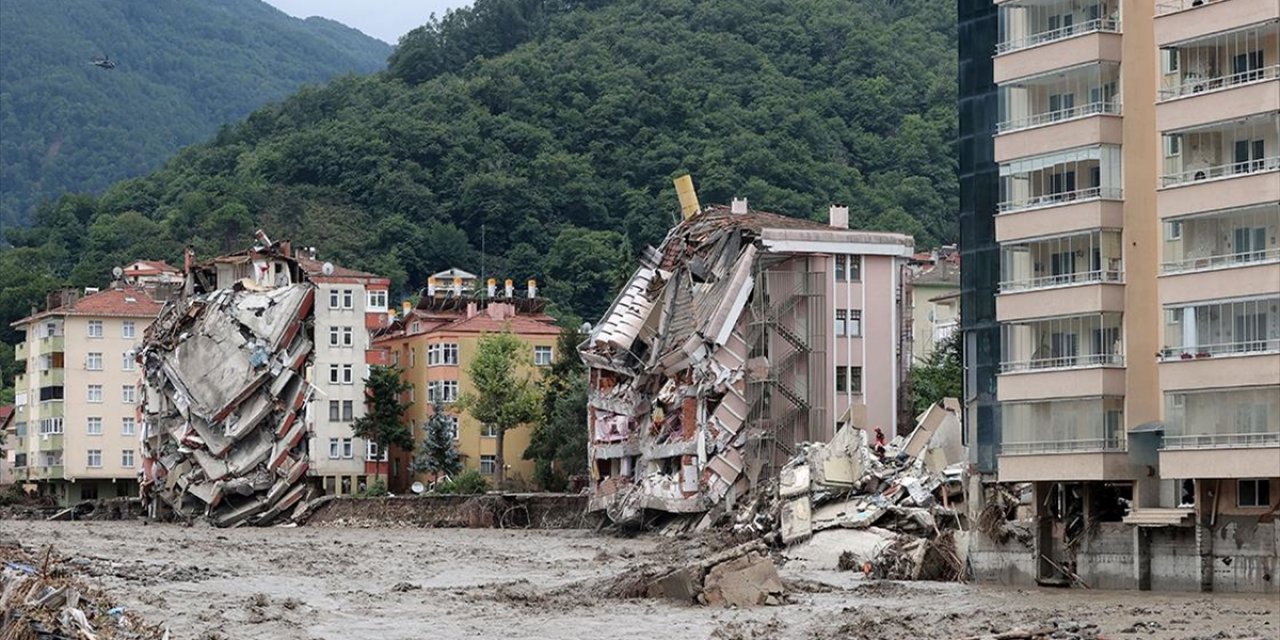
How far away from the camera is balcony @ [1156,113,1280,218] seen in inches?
2336

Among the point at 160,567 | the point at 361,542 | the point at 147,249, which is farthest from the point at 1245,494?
the point at 147,249

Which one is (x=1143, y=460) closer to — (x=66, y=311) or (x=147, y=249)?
(x=66, y=311)

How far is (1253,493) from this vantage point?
60062 mm

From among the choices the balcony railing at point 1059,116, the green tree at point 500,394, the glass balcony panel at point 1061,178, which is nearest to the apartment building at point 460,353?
the green tree at point 500,394

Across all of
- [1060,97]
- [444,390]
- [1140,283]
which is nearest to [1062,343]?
[1140,283]

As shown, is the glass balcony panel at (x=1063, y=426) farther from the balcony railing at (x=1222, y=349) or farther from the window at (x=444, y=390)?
the window at (x=444, y=390)

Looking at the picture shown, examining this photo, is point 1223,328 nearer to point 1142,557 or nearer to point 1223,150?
point 1223,150

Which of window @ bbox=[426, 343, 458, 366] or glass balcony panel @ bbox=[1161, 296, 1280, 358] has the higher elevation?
window @ bbox=[426, 343, 458, 366]

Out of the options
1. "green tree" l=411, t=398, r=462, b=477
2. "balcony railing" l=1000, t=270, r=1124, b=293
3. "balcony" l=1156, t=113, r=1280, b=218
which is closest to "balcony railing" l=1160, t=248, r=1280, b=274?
"balcony" l=1156, t=113, r=1280, b=218

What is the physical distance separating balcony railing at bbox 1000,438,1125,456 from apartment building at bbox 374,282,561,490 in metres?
68.8

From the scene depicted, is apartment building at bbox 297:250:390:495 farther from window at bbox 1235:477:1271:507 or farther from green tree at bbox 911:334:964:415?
window at bbox 1235:477:1271:507

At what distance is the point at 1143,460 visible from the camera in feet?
206

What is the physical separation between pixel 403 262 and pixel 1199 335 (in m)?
134

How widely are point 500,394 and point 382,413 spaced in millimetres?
8155
